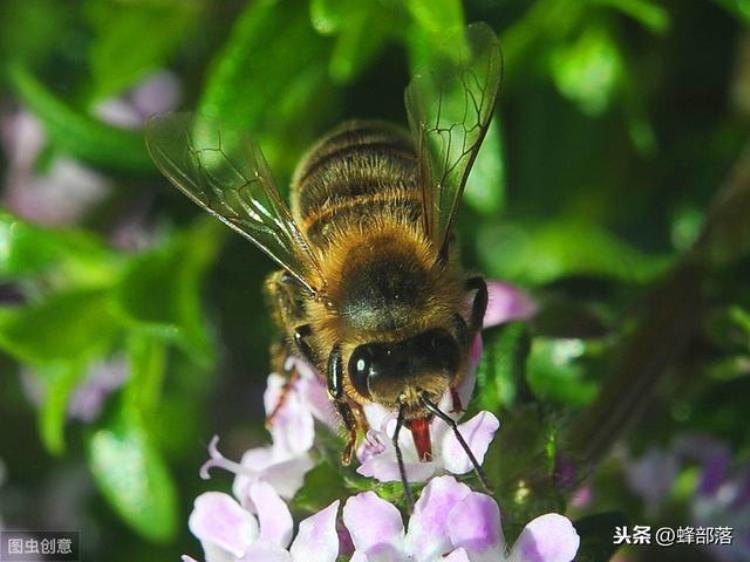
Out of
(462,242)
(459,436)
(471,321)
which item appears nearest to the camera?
(459,436)

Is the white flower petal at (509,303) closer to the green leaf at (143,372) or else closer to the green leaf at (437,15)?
the green leaf at (437,15)

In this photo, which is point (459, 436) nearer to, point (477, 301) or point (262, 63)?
point (477, 301)

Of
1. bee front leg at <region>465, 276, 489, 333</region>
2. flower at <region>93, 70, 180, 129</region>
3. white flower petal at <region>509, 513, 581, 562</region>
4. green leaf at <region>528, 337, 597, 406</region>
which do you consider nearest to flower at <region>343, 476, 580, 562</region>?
white flower petal at <region>509, 513, 581, 562</region>

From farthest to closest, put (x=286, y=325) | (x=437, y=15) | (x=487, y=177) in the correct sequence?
(x=487, y=177)
(x=437, y=15)
(x=286, y=325)

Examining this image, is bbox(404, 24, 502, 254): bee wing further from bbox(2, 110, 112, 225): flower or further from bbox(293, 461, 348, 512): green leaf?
bbox(2, 110, 112, 225): flower

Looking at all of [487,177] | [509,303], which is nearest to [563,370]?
[509,303]

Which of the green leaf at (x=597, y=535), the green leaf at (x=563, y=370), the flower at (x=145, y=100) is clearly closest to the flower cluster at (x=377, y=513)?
the green leaf at (x=597, y=535)

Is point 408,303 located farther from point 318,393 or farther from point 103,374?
point 103,374
